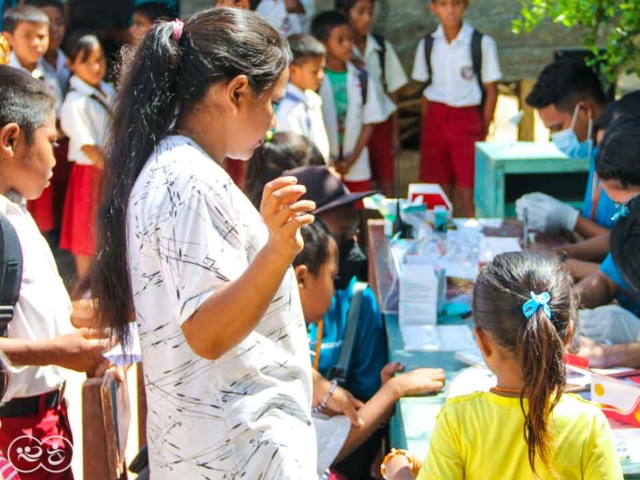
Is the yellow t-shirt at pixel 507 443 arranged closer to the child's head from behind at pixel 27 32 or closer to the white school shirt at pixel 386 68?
the child's head from behind at pixel 27 32

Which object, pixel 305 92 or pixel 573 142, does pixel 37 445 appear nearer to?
pixel 573 142

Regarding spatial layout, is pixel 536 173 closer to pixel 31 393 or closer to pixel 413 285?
pixel 413 285

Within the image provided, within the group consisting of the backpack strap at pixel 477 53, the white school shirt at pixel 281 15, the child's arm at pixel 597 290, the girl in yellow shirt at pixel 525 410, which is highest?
the white school shirt at pixel 281 15

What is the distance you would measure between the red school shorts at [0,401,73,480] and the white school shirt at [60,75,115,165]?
3288 mm

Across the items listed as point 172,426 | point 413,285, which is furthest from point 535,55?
point 172,426

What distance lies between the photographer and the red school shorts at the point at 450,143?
6.12 m

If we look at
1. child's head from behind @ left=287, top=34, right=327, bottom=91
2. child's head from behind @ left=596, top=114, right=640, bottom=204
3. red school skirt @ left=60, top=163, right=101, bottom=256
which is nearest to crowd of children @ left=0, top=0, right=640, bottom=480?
child's head from behind @ left=596, top=114, right=640, bottom=204

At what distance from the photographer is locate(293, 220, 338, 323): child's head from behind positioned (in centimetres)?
245

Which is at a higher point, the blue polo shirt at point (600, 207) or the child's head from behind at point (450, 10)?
the child's head from behind at point (450, 10)

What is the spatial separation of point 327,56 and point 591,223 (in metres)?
2.58

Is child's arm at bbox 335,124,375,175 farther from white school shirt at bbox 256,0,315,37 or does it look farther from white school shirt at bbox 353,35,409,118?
white school shirt at bbox 256,0,315,37

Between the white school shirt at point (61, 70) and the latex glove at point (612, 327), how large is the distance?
13.0 feet

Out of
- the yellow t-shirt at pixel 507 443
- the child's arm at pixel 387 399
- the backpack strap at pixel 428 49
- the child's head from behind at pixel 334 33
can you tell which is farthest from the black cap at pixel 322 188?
the backpack strap at pixel 428 49

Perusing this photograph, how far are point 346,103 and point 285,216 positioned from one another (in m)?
4.56
